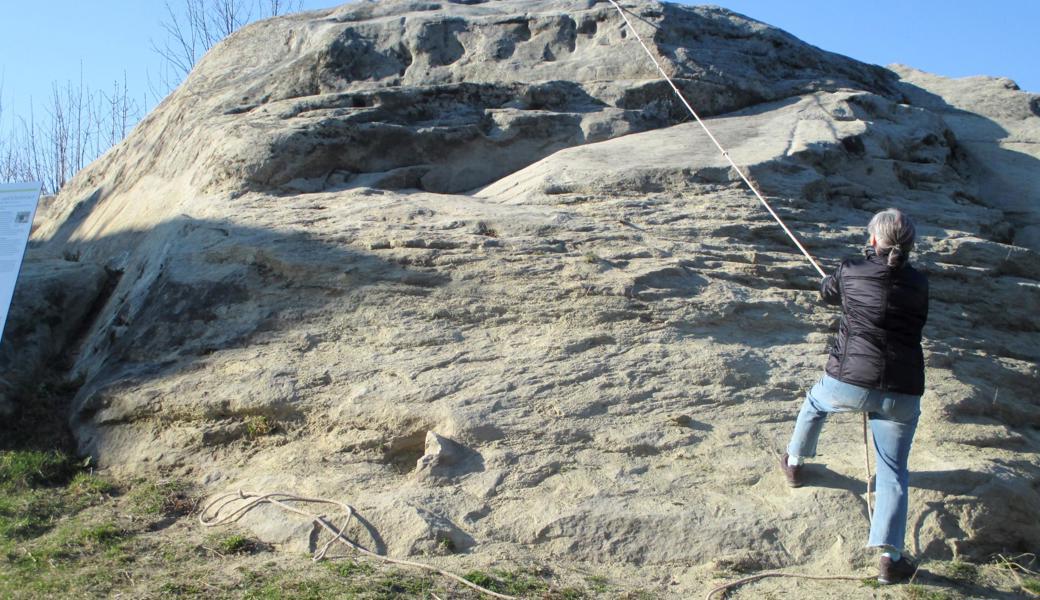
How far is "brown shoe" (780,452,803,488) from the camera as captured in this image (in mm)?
4887

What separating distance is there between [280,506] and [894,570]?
297cm

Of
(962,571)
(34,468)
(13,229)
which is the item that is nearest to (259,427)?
(34,468)

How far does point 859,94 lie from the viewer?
8.89 m

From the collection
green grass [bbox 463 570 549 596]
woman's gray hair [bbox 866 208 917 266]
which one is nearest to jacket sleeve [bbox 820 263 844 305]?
woman's gray hair [bbox 866 208 917 266]

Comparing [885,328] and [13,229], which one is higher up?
[13,229]

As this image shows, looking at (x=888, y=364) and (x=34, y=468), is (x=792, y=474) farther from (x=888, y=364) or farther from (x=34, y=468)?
(x=34, y=468)

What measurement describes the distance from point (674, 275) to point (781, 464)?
1588 millimetres

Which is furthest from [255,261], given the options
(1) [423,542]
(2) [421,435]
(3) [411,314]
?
(1) [423,542]

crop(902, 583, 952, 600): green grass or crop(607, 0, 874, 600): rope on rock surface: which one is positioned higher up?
crop(607, 0, 874, 600): rope on rock surface

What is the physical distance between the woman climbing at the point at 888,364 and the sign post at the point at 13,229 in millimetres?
4873

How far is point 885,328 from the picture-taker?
4352 mm

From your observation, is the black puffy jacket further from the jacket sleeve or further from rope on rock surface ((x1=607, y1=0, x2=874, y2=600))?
rope on rock surface ((x1=607, y1=0, x2=874, y2=600))

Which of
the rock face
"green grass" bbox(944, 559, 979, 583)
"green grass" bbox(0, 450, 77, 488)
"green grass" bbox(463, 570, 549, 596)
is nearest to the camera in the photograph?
"green grass" bbox(463, 570, 549, 596)

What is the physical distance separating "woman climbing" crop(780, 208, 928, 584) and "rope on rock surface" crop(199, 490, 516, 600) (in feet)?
6.95
